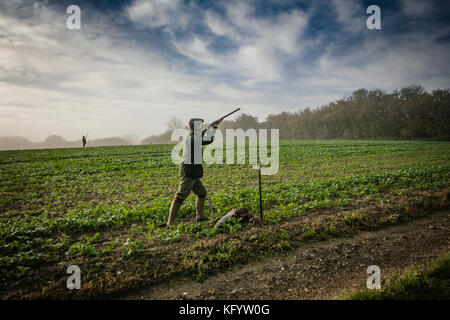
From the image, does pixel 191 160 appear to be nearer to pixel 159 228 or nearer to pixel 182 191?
pixel 182 191

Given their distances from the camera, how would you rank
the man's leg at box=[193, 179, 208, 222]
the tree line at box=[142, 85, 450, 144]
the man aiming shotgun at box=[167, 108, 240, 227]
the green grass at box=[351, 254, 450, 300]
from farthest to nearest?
the tree line at box=[142, 85, 450, 144]
the man's leg at box=[193, 179, 208, 222]
the man aiming shotgun at box=[167, 108, 240, 227]
the green grass at box=[351, 254, 450, 300]

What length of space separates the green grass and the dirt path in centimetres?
32

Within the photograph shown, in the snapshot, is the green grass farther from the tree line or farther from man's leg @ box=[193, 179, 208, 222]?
the tree line

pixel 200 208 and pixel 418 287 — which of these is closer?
pixel 418 287

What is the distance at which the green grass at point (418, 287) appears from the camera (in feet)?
9.47

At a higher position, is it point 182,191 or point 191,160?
point 191,160

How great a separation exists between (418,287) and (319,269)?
53.2 inches

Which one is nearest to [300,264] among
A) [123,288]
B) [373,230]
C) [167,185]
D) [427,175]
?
[373,230]

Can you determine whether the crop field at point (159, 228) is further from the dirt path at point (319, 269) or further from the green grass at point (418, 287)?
the green grass at point (418, 287)

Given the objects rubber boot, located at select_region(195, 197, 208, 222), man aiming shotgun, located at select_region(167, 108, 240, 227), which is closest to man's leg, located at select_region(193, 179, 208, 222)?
rubber boot, located at select_region(195, 197, 208, 222)

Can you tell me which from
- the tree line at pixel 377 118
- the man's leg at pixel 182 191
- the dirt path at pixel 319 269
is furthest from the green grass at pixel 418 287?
the tree line at pixel 377 118

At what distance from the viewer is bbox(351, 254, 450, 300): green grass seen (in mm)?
2887

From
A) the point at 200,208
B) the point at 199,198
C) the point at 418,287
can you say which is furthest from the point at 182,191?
the point at 418,287

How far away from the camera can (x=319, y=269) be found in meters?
3.81
